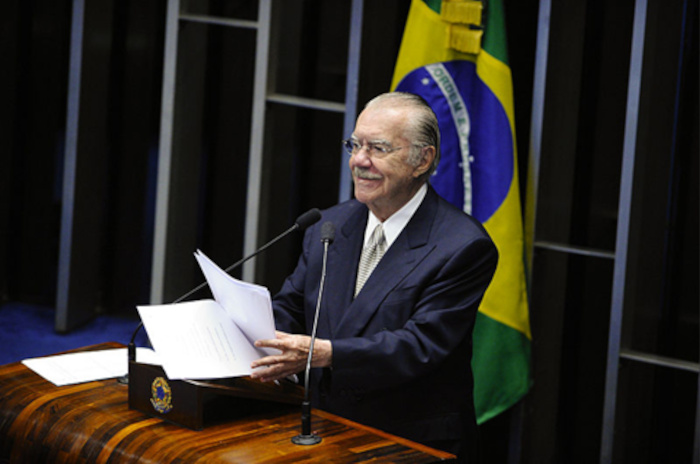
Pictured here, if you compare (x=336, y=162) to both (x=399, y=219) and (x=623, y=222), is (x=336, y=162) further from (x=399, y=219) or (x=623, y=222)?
(x=399, y=219)

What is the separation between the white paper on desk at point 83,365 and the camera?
2434mm

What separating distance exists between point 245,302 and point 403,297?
1.55ft

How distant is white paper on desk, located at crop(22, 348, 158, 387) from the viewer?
2.43m

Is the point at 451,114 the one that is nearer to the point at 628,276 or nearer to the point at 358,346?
the point at 628,276

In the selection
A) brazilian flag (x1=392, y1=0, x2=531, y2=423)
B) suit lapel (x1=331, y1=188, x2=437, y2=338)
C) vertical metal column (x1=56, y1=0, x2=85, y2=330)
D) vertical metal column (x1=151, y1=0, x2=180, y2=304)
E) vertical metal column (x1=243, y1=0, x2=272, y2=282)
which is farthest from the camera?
vertical metal column (x1=56, y1=0, x2=85, y2=330)

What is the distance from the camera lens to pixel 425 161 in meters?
2.49

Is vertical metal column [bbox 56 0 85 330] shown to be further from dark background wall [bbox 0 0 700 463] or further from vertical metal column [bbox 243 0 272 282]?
vertical metal column [bbox 243 0 272 282]

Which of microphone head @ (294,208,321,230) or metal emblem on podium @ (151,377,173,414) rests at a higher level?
microphone head @ (294,208,321,230)

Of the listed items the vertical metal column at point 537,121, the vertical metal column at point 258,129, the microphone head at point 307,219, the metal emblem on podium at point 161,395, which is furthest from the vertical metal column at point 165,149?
the metal emblem on podium at point 161,395

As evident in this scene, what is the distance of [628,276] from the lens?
12.2 ft

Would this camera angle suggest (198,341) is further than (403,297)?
No

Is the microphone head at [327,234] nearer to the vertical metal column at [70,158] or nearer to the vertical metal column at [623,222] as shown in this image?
the vertical metal column at [623,222]

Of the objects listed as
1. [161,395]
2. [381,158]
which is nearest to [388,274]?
[381,158]

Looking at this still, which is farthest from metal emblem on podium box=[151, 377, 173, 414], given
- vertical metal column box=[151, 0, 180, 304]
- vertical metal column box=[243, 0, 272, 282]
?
vertical metal column box=[151, 0, 180, 304]
